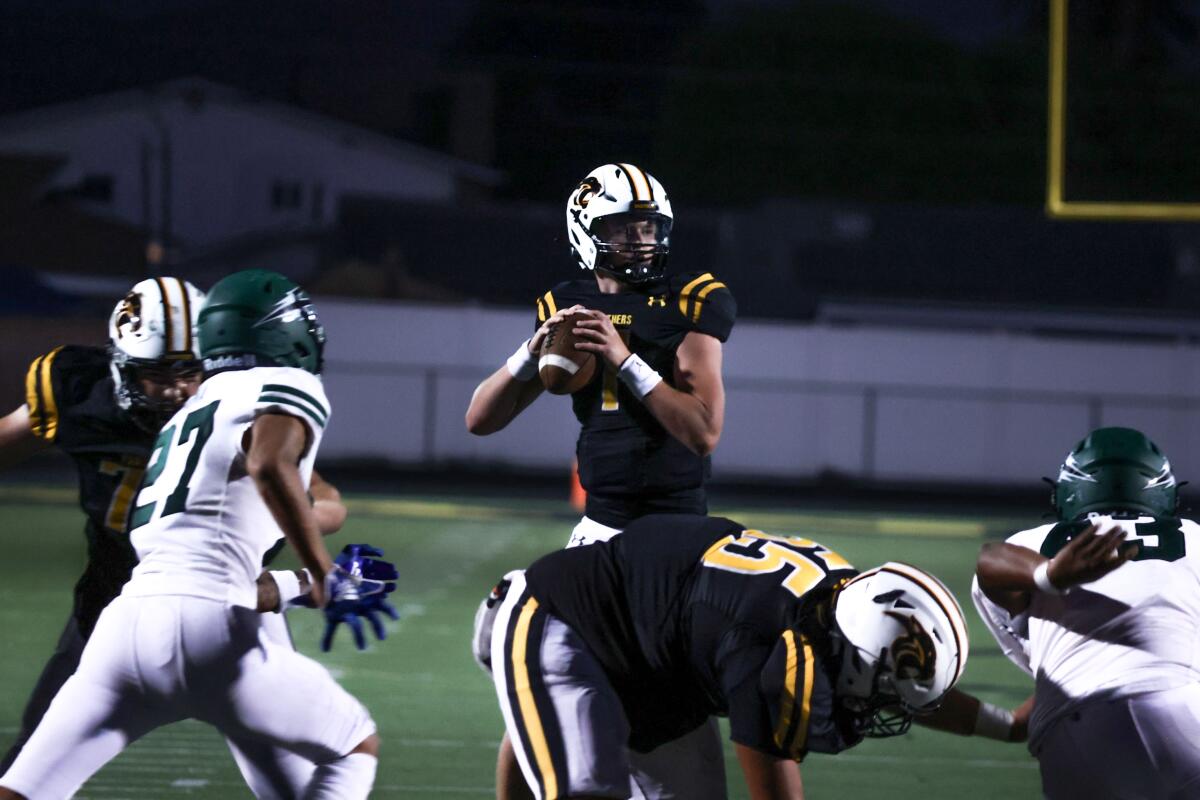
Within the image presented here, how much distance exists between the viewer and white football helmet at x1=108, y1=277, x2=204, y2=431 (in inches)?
162

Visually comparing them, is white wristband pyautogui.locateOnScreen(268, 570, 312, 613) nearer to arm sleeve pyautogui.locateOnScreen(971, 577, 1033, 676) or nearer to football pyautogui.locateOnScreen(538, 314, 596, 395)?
football pyautogui.locateOnScreen(538, 314, 596, 395)

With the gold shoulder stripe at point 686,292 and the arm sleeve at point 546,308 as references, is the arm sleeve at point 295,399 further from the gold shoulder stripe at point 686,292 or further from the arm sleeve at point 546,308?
the gold shoulder stripe at point 686,292

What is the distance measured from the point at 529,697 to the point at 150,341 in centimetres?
141

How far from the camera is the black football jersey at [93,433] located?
14.0ft

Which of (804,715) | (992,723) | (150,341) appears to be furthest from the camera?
(150,341)

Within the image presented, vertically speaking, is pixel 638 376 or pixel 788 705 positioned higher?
pixel 638 376

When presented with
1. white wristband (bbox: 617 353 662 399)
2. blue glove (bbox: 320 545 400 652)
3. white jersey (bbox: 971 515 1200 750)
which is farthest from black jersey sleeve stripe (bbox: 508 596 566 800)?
white jersey (bbox: 971 515 1200 750)

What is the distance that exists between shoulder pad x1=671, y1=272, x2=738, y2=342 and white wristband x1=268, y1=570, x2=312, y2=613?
4.25ft

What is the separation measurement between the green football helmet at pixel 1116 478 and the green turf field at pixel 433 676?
1.78 m

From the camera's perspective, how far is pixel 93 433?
427 cm

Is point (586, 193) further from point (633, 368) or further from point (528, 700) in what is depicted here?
point (528, 700)

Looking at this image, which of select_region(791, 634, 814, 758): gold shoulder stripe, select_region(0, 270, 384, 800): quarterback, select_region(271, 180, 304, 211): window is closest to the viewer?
select_region(791, 634, 814, 758): gold shoulder stripe

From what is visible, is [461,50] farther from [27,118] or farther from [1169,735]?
[1169,735]

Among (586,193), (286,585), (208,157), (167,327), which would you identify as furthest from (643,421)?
(208,157)
